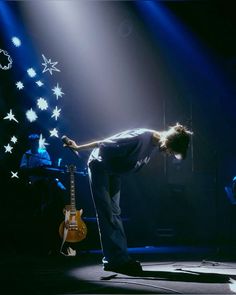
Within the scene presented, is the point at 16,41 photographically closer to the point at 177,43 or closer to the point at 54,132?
the point at 54,132

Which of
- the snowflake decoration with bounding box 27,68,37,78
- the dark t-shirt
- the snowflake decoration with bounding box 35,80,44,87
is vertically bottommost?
the dark t-shirt

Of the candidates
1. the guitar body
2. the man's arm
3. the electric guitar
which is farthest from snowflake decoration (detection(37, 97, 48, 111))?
the man's arm

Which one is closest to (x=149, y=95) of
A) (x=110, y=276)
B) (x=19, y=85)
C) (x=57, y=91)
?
(x=57, y=91)

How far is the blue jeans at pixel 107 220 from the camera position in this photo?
4.27m

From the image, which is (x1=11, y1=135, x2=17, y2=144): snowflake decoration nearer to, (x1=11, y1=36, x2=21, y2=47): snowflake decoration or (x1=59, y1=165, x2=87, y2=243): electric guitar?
(x1=11, y1=36, x2=21, y2=47): snowflake decoration

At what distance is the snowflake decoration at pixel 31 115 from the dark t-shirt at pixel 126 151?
16.2 ft

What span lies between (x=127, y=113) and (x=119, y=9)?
213cm

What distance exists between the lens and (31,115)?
8.92m

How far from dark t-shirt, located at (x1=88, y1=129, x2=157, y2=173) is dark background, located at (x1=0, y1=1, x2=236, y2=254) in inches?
158

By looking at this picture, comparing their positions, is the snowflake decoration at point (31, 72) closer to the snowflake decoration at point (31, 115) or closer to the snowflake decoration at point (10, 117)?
the snowflake decoration at point (31, 115)

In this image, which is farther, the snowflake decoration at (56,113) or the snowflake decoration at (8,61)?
the snowflake decoration at (56,113)

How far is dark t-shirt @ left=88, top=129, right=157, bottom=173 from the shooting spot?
164 inches

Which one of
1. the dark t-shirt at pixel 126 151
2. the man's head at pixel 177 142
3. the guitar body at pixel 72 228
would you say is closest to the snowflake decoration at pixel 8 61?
the guitar body at pixel 72 228

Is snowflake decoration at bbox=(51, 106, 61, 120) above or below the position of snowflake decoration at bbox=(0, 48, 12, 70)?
below
